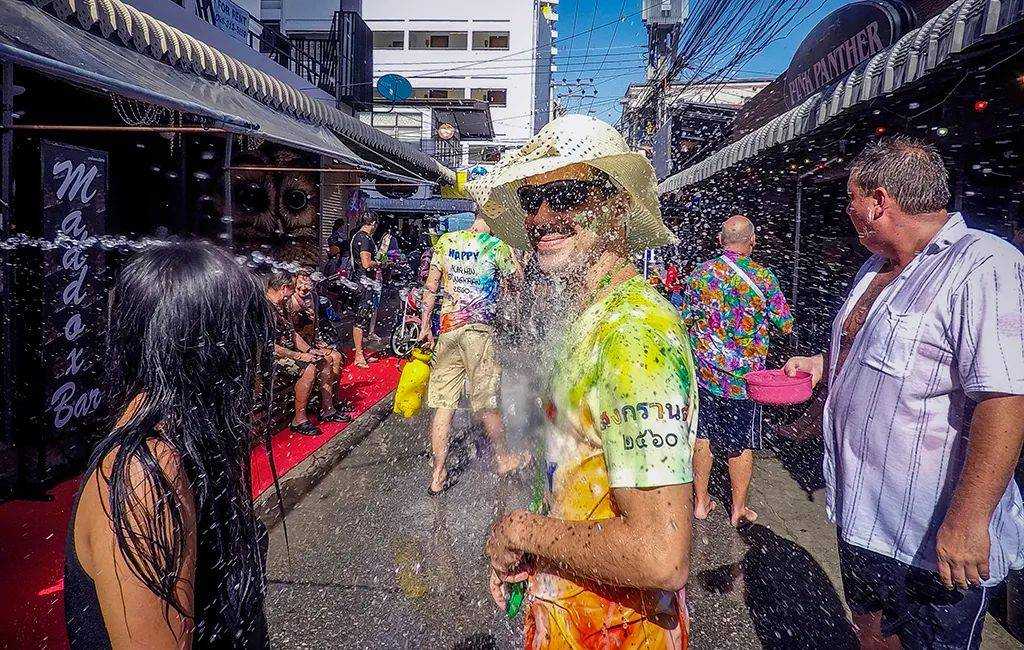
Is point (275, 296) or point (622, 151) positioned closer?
point (622, 151)

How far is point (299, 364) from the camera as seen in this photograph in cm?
621

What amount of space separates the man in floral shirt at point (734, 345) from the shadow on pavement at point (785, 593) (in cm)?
40

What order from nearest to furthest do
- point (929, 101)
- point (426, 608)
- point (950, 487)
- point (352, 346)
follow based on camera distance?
point (950, 487)
point (426, 608)
point (929, 101)
point (352, 346)

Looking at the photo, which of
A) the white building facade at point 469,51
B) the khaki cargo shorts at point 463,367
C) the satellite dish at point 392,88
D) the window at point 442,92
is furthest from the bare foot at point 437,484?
the window at point 442,92

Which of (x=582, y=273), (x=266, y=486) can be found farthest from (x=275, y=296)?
(x=582, y=273)

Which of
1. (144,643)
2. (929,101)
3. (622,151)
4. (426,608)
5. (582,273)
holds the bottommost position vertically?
(426,608)

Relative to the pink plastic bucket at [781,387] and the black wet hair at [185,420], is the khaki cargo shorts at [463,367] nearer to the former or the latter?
the pink plastic bucket at [781,387]

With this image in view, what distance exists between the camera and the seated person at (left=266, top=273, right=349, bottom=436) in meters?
6.08

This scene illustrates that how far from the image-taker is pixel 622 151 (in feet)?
4.78

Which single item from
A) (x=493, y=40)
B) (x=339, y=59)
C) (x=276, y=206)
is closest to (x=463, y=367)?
(x=276, y=206)

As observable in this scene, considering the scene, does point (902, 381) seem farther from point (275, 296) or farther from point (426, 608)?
point (275, 296)

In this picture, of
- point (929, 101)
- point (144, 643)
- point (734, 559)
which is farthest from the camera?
point (929, 101)

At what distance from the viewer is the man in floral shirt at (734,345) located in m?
4.10

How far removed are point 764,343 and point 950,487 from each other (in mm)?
2292
